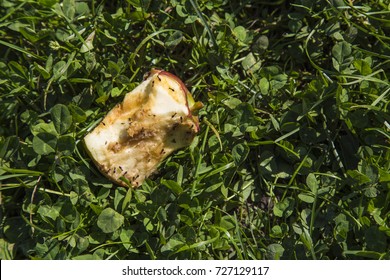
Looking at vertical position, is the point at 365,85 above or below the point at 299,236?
above

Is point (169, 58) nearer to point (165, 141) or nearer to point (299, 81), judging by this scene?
point (165, 141)

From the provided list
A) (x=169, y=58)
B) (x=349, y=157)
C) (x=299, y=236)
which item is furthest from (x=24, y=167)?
(x=349, y=157)
